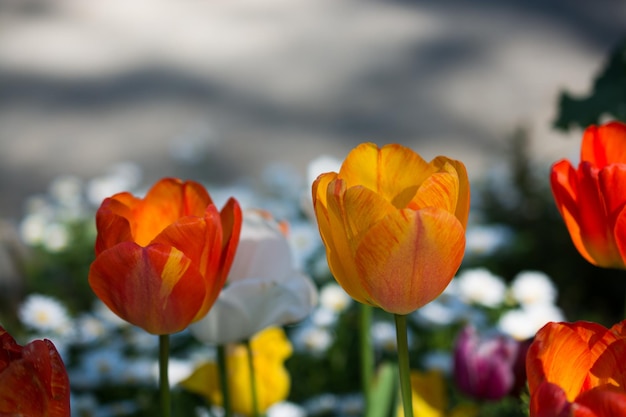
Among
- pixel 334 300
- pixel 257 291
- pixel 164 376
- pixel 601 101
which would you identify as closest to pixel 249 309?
pixel 257 291

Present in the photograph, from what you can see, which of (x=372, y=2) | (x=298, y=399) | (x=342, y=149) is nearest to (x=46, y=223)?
(x=298, y=399)

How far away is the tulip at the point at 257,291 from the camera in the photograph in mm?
636

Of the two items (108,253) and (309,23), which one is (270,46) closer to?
(309,23)

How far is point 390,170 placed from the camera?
20.1 inches

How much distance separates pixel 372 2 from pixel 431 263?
11.4 feet

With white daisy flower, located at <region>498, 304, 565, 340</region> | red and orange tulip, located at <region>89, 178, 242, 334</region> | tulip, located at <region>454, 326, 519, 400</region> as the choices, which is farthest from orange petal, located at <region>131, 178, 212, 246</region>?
white daisy flower, located at <region>498, 304, 565, 340</region>

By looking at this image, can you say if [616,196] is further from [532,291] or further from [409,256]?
[532,291]

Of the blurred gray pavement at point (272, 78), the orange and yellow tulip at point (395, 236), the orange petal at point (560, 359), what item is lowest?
the orange petal at point (560, 359)

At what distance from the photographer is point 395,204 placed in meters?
0.51

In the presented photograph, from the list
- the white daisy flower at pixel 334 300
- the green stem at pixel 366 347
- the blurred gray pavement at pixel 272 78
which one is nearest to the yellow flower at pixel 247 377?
the green stem at pixel 366 347

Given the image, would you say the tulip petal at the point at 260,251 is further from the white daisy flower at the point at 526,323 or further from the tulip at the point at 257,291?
the white daisy flower at the point at 526,323

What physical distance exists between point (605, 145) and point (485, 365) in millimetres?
362

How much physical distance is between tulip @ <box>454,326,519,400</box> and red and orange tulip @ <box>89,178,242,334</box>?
15.5 inches

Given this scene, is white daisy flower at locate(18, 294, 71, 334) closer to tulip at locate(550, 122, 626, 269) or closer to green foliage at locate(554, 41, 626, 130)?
green foliage at locate(554, 41, 626, 130)
